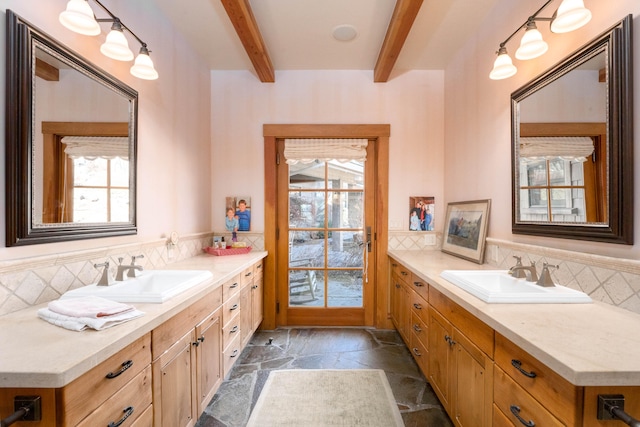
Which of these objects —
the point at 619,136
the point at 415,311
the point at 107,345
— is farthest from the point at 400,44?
the point at 107,345

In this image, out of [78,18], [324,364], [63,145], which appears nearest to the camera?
[78,18]

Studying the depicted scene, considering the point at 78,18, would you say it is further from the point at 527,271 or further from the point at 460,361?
the point at 527,271

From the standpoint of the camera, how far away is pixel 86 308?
1.15m

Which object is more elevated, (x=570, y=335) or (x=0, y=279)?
(x=0, y=279)

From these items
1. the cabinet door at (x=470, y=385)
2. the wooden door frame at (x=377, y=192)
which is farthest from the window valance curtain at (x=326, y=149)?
the cabinet door at (x=470, y=385)

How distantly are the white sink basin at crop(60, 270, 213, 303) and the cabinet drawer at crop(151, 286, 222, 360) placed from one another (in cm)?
11

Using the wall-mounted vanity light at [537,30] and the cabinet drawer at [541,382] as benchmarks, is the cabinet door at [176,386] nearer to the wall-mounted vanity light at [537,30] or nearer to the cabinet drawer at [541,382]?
the cabinet drawer at [541,382]

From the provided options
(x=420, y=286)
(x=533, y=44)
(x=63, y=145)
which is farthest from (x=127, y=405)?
(x=533, y=44)

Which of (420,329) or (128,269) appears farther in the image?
(420,329)

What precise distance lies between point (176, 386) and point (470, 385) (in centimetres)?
144

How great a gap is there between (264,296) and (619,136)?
295 cm

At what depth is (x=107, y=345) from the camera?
0.95 m

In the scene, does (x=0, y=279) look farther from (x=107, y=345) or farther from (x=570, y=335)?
(x=570, y=335)

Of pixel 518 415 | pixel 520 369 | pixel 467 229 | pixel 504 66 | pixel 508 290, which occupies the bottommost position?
pixel 518 415
